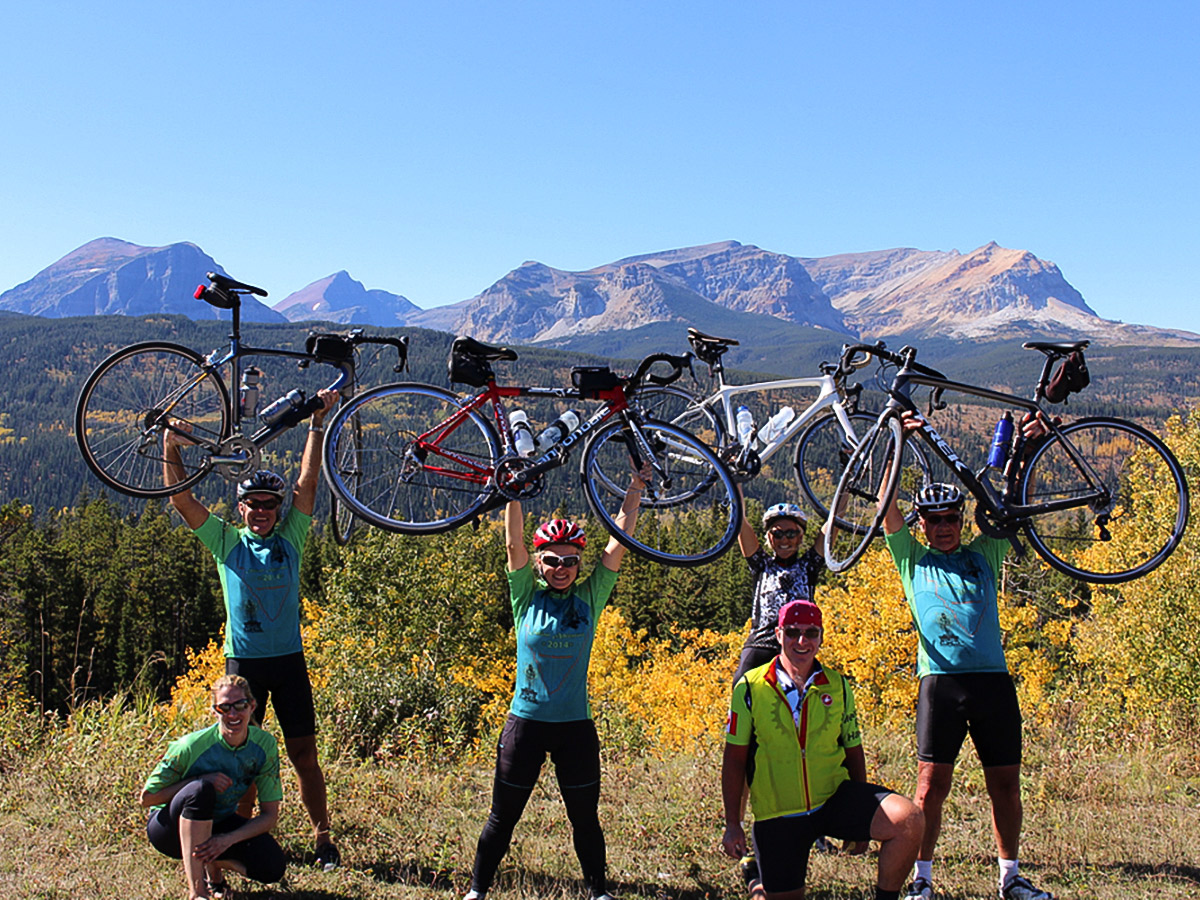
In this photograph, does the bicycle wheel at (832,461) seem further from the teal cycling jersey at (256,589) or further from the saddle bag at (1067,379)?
the teal cycling jersey at (256,589)

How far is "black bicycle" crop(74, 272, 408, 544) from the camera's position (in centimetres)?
582

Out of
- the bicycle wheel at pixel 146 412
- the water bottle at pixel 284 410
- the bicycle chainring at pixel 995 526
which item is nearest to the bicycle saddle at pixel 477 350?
the water bottle at pixel 284 410

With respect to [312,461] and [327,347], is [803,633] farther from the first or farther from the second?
[327,347]

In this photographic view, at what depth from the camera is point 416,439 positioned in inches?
226

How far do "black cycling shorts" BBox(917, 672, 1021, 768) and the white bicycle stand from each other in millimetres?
1448

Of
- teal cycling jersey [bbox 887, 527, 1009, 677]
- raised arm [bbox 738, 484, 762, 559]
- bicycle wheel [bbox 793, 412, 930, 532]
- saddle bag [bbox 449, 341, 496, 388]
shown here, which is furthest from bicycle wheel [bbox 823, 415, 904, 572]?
saddle bag [bbox 449, 341, 496, 388]

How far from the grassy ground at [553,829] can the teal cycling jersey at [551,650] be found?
5.00 feet

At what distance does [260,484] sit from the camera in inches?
232

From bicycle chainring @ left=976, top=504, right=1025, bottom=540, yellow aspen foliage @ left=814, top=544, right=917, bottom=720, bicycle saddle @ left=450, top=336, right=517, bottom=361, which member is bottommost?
yellow aspen foliage @ left=814, top=544, right=917, bottom=720

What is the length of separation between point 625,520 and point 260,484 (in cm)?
274

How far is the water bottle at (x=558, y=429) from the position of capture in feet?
19.6

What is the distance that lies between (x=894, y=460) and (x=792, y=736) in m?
2.29

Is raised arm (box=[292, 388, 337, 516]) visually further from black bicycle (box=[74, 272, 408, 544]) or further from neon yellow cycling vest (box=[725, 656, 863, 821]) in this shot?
neon yellow cycling vest (box=[725, 656, 863, 821])

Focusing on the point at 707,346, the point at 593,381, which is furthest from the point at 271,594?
the point at 707,346
